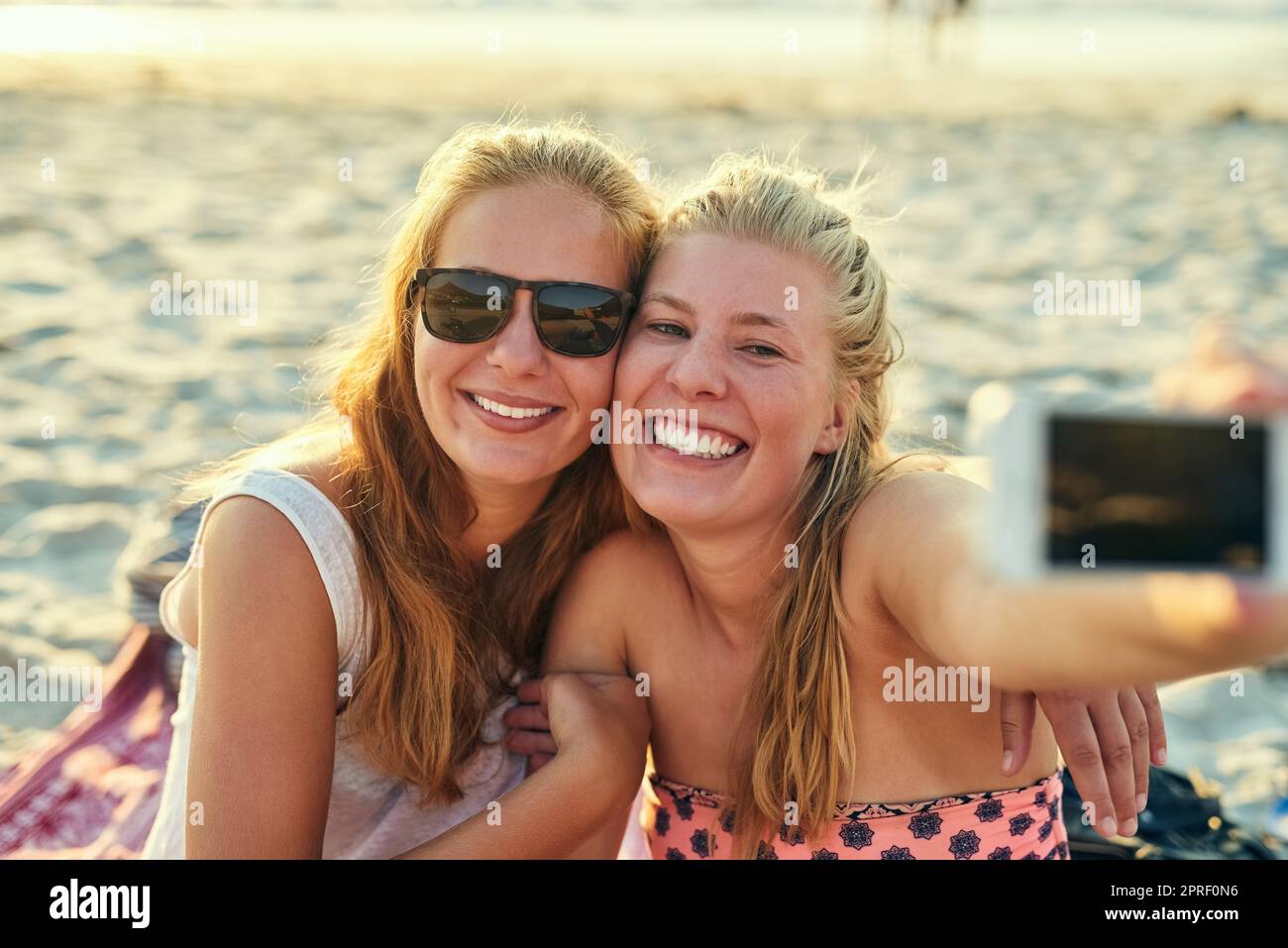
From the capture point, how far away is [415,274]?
2.94 m

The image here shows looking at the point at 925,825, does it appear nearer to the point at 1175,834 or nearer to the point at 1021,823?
the point at 1021,823

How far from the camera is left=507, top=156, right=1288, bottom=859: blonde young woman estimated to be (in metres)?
2.80

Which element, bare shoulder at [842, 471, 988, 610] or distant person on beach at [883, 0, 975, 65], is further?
distant person on beach at [883, 0, 975, 65]

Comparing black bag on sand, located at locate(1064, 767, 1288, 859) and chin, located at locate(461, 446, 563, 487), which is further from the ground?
chin, located at locate(461, 446, 563, 487)

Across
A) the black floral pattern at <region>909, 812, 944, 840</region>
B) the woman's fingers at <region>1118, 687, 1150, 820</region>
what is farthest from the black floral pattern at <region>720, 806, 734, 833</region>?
the woman's fingers at <region>1118, 687, 1150, 820</region>

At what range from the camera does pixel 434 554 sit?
3.12 metres

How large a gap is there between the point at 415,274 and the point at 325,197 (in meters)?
7.97

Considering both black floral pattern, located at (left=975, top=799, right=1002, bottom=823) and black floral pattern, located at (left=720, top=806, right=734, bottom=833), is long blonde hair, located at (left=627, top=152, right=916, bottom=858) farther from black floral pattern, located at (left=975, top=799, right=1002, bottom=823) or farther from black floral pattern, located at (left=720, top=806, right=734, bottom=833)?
black floral pattern, located at (left=975, top=799, right=1002, bottom=823)

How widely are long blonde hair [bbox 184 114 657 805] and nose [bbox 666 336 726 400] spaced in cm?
36

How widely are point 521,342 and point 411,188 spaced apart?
27.1ft

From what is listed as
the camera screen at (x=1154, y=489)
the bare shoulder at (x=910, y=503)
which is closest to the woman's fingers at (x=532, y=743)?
the bare shoulder at (x=910, y=503)

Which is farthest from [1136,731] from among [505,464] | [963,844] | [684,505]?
[505,464]

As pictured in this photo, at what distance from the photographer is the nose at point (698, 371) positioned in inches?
108

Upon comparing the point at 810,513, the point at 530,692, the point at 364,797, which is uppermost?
the point at 810,513
